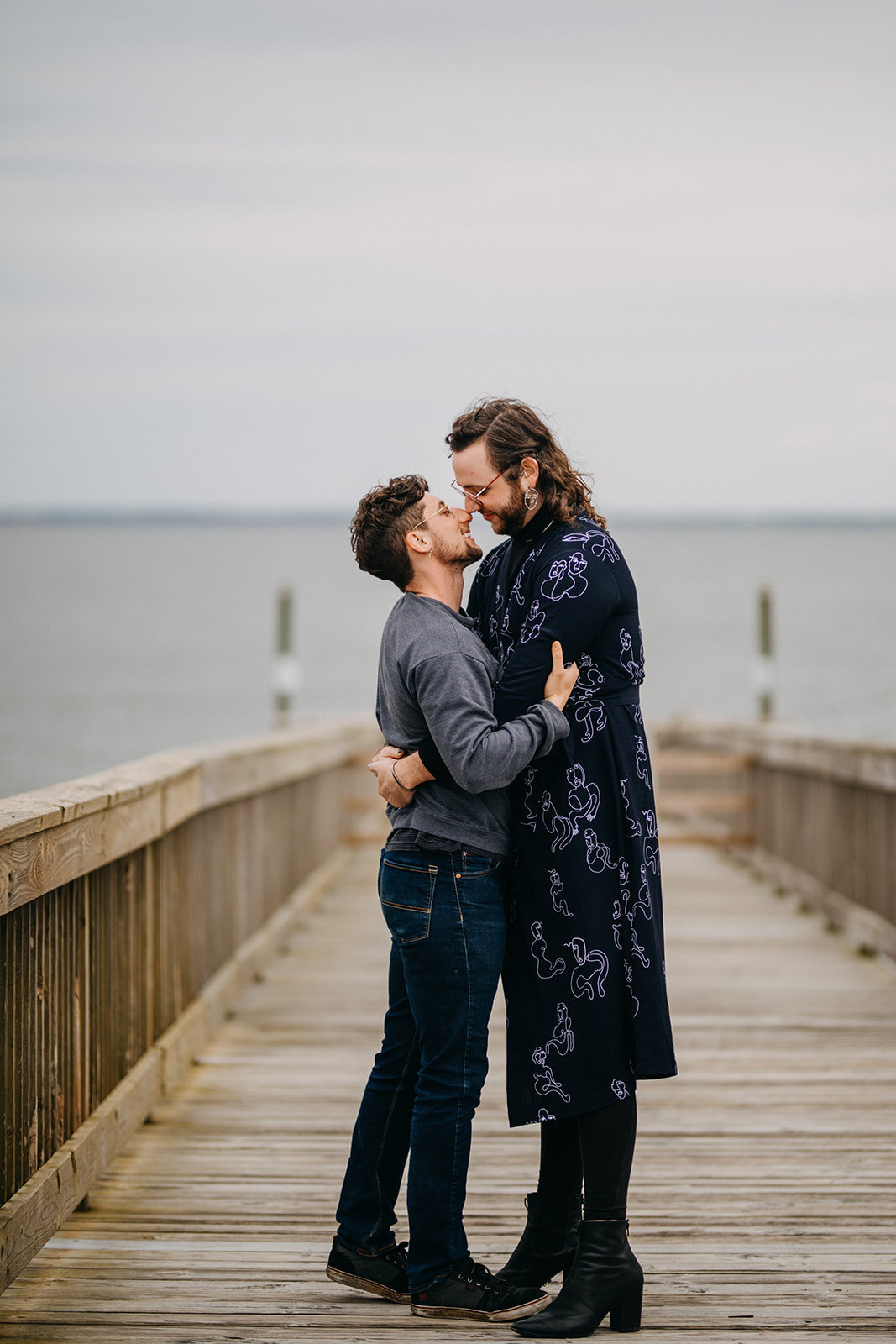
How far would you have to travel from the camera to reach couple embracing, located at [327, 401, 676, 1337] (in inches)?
103

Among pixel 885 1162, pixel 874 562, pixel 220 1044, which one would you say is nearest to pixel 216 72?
pixel 220 1044

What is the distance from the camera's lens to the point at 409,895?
8.77 ft

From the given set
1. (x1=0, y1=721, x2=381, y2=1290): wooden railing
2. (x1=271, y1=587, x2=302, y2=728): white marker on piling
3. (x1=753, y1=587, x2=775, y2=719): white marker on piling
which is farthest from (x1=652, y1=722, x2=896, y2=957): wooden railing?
(x1=271, y1=587, x2=302, y2=728): white marker on piling

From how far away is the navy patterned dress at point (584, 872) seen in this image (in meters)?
2.62

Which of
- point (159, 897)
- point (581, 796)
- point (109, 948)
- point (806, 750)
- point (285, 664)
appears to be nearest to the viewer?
point (581, 796)

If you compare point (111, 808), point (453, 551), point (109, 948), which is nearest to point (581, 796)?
Answer: point (453, 551)

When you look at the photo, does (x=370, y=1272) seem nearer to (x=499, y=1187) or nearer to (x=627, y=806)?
(x=499, y=1187)

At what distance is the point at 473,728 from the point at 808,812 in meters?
5.21

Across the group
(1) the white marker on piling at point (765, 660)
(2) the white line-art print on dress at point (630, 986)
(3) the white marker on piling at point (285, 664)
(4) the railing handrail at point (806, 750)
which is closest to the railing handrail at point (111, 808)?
(2) the white line-art print on dress at point (630, 986)

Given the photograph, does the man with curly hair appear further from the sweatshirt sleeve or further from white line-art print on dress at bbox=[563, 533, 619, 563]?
white line-art print on dress at bbox=[563, 533, 619, 563]

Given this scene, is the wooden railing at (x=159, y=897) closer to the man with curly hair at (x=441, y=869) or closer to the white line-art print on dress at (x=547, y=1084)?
the man with curly hair at (x=441, y=869)

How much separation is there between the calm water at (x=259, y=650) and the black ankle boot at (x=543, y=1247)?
1160 cm

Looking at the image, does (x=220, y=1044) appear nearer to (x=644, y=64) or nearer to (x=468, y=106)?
(x=644, y=64)

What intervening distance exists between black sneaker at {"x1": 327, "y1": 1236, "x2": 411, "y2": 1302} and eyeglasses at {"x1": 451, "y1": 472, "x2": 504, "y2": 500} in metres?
1.48
